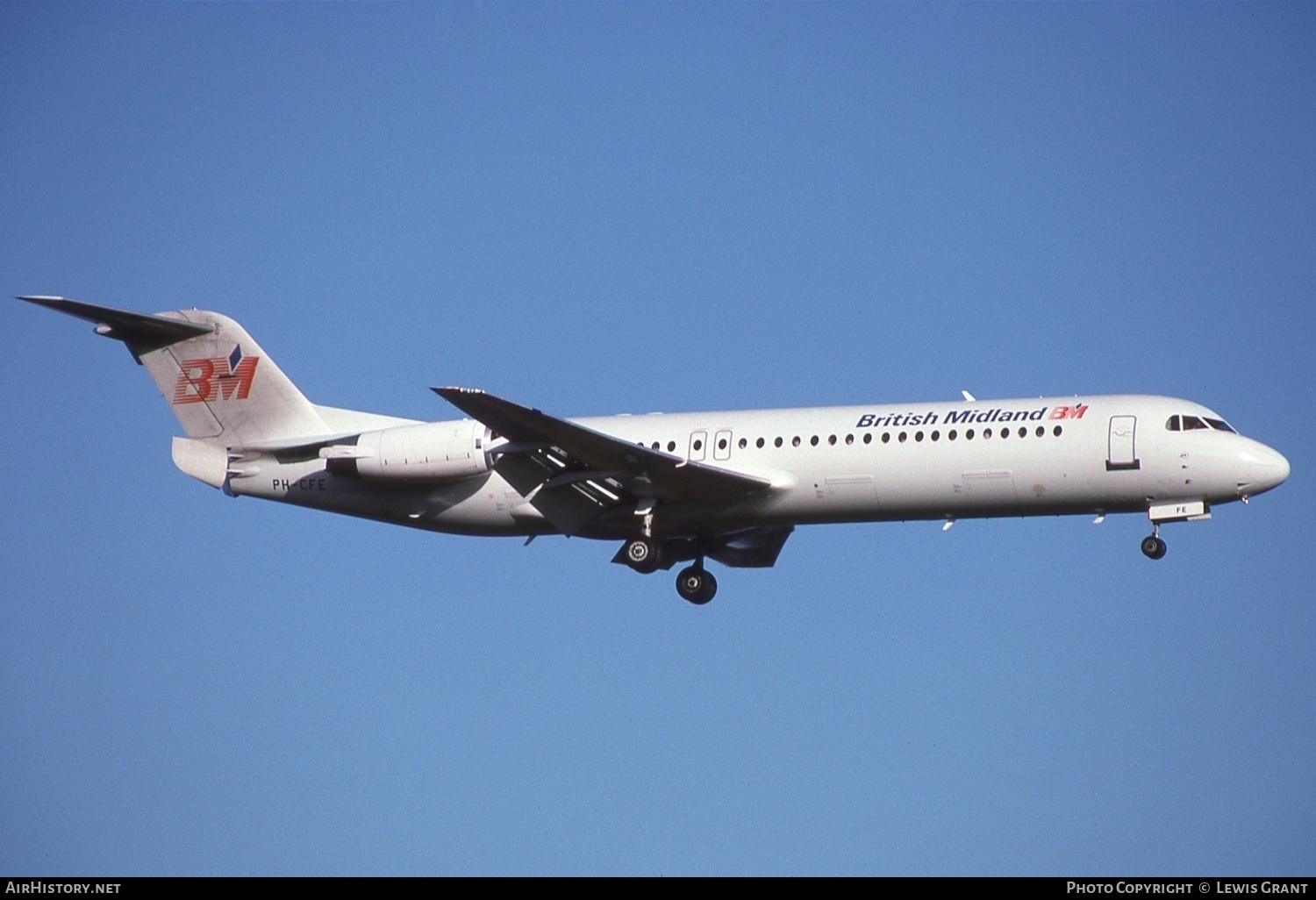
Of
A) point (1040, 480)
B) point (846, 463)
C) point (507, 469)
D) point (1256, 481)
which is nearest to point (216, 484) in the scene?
point (507, 469)

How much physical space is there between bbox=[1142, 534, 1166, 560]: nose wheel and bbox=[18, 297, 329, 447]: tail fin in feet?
51.5

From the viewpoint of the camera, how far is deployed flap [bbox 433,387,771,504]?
30.8 meters

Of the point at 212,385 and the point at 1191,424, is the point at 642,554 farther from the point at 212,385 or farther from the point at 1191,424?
the point at 1191,424

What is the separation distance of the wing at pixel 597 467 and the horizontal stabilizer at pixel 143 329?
7.24 metres

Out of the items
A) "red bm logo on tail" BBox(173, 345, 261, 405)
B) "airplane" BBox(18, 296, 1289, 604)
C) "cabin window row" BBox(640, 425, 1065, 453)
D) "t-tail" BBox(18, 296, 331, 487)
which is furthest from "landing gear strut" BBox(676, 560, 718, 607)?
"red bm logo on tail" BBox(173, 345, 261, 405)

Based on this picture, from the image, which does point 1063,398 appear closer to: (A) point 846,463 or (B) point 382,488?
(A) point 846,463

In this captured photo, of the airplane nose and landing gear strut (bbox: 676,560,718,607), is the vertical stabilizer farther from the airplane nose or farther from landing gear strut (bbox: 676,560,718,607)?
the airplane nose

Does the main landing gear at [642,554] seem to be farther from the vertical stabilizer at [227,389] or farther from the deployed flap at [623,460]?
the vertical stabilizer at [227,389]
